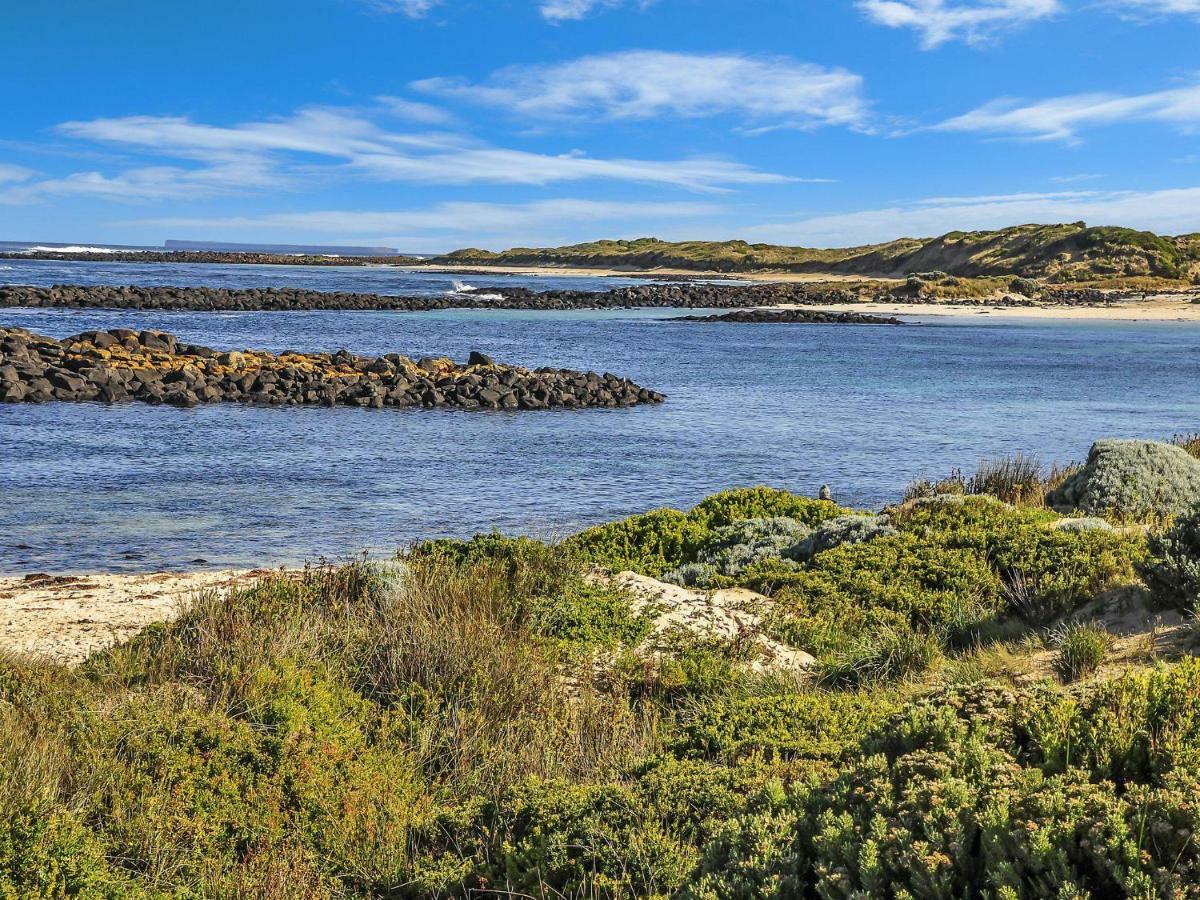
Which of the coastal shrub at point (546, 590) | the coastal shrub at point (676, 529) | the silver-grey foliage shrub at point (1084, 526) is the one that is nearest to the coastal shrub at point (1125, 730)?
the coastal shrub at point (546, 590)

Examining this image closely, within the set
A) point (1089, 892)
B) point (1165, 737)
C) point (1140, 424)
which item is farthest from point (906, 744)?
point (1140, 424)

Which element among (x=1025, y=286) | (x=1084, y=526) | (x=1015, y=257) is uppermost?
(x=1015, y=257)

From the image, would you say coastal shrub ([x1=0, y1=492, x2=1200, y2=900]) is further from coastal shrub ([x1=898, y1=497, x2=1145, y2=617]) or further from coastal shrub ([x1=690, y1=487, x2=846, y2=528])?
coastal shrub ([x1=690, y1=487, x2=846, y2=528])

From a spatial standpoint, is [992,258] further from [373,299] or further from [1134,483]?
[1134,483]

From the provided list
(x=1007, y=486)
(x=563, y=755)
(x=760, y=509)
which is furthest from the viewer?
(x=1007, y=486)

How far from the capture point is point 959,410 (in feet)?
100

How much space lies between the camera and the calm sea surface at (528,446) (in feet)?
48.2

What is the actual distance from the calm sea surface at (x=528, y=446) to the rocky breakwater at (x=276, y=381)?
1597 millimetres

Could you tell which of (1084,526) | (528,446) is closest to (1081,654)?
(1084,526)

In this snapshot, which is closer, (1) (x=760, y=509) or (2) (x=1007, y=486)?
(1) (x=760, y=509)

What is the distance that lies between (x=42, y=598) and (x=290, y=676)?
18.6ft

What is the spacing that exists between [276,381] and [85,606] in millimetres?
22237

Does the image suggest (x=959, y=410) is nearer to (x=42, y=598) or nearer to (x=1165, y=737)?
(x=42, y=598)

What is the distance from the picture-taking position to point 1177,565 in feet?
26.0
